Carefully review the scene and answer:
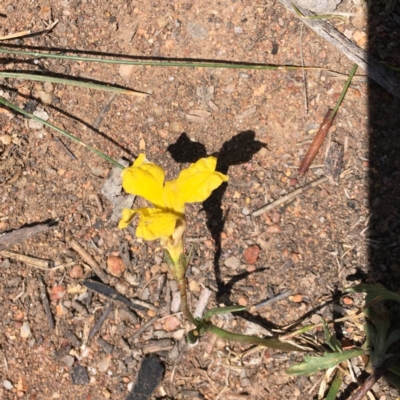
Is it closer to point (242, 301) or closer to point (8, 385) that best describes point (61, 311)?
point (8, 385)

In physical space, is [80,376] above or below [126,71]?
below

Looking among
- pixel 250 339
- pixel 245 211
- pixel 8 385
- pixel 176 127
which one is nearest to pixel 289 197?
pixel 245 211

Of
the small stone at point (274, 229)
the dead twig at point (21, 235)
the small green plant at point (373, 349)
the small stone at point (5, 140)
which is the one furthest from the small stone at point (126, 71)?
the small green plant at point (373, 349)

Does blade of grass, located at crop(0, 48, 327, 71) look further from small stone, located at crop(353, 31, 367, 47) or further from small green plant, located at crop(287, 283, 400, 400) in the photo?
small green plant, located at crop(287, 283, 400, 400)

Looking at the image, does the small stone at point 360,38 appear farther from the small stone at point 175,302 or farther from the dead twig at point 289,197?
the small stone at point 175,302

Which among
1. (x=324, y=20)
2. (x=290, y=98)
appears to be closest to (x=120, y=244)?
(x=290, y=98)

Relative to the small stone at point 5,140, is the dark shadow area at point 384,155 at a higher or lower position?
higher

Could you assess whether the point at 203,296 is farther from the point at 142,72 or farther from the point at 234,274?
the point at 142,72
